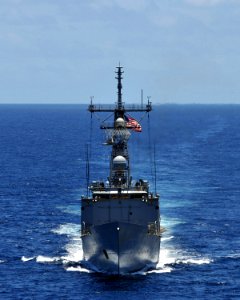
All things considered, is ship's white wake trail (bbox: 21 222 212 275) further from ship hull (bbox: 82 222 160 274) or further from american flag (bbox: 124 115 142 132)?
american flag (bbox: 124 115 142 132)

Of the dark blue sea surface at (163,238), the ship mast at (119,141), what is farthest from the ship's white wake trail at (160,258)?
the ship mast at (119,141)

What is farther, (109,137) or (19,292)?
(109,137)

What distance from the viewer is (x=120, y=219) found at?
262 feet

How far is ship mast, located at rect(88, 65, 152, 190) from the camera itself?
8388 cm

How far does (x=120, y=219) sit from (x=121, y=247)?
480 cm

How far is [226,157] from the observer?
7175 inches

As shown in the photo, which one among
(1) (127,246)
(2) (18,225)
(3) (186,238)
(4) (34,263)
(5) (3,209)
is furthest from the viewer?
(5) (3,209)

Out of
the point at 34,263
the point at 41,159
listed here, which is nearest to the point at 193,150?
the point at 41,159

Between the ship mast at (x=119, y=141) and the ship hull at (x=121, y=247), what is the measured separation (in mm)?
7585

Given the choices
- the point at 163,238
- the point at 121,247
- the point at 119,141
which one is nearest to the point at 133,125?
the point at 119,141

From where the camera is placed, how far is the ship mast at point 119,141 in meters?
83.9

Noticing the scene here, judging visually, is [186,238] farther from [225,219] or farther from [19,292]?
[19,292]

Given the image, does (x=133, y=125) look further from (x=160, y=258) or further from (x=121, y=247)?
(x=121, y=247)

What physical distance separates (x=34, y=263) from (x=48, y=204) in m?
33.3
